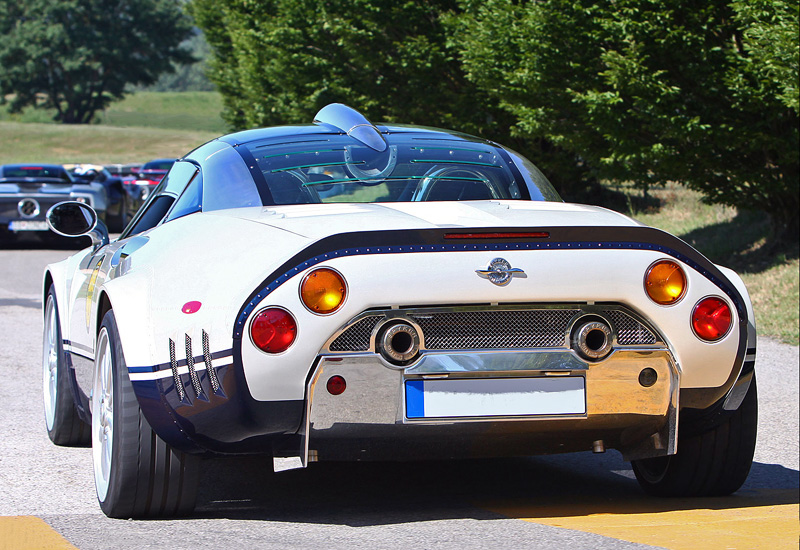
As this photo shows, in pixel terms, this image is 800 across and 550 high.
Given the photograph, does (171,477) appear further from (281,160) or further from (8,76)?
(8,76)

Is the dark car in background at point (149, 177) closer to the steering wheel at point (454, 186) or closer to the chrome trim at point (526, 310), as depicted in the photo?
the steering wheel at point (454, 186)

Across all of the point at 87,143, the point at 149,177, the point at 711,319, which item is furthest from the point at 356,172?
the point at 87,143

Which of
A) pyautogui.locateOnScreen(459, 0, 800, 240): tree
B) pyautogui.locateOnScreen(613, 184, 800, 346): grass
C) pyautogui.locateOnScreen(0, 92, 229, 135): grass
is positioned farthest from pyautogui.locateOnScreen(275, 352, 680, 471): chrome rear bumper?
pyautogui.locateOnScreen(0, 92, 229, 135): grass

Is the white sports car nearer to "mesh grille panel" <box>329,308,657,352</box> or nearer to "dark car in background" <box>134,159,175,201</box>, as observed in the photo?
"mesh grille panel" <box>329,308,657,352</box>

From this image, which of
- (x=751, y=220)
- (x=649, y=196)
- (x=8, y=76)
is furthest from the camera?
(x=8, y=76)

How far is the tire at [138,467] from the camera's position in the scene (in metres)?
4.05

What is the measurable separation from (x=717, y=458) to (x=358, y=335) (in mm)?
1509

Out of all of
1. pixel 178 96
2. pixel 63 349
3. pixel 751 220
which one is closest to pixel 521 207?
pixel 63 349

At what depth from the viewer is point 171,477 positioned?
161 inches

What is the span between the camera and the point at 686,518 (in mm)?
4113

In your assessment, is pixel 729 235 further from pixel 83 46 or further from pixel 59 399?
pixel 83 46

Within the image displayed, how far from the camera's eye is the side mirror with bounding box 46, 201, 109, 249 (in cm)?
548

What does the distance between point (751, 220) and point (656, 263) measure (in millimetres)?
16044

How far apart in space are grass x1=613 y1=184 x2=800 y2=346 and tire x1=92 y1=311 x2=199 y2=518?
285 inches
